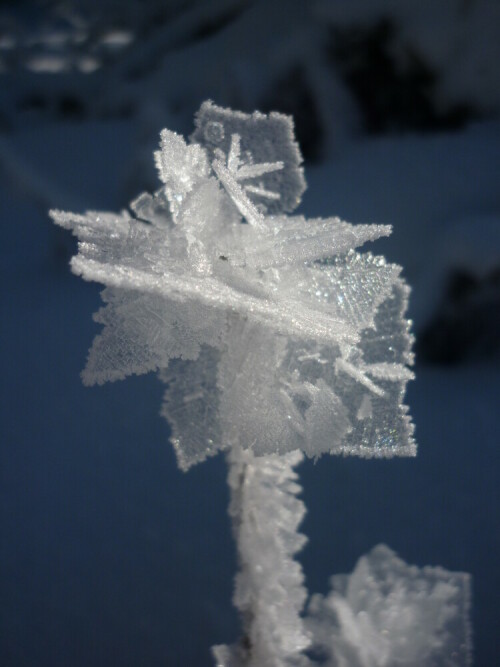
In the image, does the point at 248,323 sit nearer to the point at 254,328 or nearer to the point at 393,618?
the point at 254,328

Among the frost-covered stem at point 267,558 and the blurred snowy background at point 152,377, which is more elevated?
the blurred snowy background at point 152,377

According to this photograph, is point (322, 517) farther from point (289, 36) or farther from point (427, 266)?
point (289, 36)

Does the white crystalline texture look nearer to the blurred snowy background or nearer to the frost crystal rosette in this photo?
the blurred snowy background

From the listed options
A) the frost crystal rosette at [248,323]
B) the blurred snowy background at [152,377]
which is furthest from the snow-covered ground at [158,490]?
the frost crystal rosette at [248,323]

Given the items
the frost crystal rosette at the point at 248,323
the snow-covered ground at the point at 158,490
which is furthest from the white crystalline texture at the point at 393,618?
the frost crystal rosette at the point at 248,323

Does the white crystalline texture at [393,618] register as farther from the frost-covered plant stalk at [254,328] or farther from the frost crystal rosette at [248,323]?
the frost crystal rosette at [248,323]

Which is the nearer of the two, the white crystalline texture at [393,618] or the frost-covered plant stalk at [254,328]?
the frost-covered plant stalk at [254,328]
